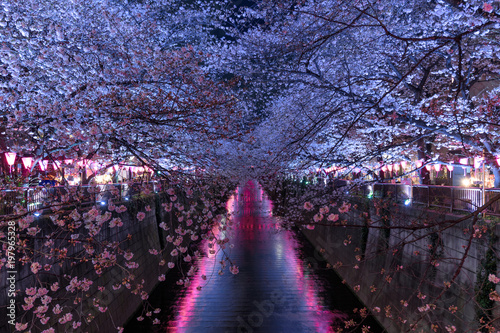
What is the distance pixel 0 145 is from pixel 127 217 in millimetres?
10515

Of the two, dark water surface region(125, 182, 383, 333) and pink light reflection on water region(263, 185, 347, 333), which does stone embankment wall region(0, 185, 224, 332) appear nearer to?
dark water surface region(125, 182, 383, 333)

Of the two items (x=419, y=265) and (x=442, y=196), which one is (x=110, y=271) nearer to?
(x=419, y=265)

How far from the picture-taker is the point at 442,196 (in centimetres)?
980

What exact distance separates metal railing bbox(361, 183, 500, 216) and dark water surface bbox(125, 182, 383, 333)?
4.53 metres

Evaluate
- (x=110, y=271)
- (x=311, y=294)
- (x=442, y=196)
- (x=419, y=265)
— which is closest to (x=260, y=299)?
(x=311, y=294)

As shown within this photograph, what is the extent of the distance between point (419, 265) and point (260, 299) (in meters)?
6.40

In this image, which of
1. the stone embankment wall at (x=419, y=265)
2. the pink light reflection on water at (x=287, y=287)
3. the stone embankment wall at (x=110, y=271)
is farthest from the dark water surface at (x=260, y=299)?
the stone embankment wall at (x=419, y=265)

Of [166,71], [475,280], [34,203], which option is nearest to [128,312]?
[34,203]

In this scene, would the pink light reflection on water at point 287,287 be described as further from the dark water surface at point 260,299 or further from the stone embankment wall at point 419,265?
the stone embankment wall at point 419,265

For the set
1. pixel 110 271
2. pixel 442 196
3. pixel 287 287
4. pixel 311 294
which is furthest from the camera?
pixel 287 287

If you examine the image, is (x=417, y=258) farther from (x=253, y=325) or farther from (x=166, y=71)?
Answer: (x=166, y=71)

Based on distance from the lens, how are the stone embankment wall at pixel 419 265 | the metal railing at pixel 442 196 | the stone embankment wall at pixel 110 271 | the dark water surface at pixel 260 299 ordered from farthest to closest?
the dark water surface at pixel 260 299
the metal railing at pixel 442 196
the stone embankment wall at pixel 110 271
the stone embankment wall at pixel 419 265

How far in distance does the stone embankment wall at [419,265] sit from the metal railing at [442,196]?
1.64ft

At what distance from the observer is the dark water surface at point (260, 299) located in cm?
1177
